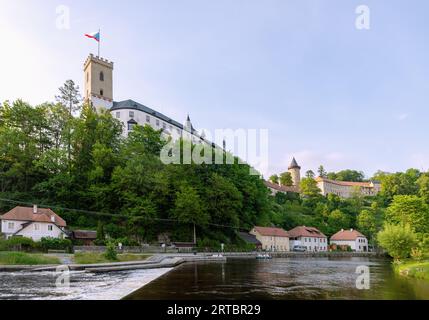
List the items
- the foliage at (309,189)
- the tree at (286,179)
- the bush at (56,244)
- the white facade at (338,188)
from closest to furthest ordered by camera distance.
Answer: the bush at (56,244) → the foliage at (309,189) → the tree at (286,179) → the white facade at (338,188)

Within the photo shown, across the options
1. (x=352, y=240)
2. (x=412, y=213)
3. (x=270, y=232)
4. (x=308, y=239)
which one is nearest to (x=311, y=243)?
(x=308, y=239)

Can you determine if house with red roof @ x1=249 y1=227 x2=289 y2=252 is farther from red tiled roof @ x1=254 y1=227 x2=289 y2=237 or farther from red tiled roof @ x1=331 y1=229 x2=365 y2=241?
red tiled roof @ x1=331 y1=229 x2=365 y2=241

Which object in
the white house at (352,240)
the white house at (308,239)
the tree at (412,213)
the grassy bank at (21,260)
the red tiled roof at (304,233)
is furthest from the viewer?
the white house at (352,240)

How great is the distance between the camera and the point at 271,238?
93250mm

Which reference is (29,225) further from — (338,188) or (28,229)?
(338,188)

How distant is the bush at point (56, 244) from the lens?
47609 mm

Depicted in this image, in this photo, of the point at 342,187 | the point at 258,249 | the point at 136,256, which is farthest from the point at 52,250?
the point at 342,187

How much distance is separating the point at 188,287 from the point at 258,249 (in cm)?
6234

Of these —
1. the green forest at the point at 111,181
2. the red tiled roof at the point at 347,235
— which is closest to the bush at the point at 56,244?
the green forest at the point at 111,181

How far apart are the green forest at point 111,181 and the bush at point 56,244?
25.8 ft

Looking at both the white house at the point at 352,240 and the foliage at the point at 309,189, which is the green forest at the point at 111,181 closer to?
the white house at the point at 352,240

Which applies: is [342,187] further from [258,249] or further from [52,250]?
[52,250]

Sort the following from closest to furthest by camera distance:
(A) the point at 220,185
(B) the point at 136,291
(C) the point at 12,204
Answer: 1. (B) the point at 136,291
2. (C) the point at 12,204
3. (A) the point at 220,185

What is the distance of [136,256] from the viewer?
4766cm
